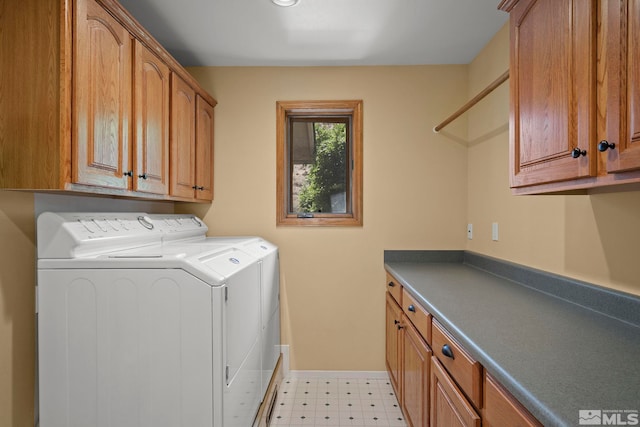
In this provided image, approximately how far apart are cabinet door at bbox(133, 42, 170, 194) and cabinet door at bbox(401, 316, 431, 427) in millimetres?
1532

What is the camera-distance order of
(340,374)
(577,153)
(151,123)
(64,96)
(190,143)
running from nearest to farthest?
(577,153)
(64,96)
(151,123)
(190,143)
(340,374)

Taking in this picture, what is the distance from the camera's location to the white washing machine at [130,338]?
1.42 m

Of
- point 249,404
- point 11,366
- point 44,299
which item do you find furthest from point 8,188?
point 249,404

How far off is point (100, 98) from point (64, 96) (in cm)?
19

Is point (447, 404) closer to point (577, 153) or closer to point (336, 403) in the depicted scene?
point (577, 153)

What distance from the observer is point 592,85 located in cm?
102

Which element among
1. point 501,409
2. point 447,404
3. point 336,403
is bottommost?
point 336,403

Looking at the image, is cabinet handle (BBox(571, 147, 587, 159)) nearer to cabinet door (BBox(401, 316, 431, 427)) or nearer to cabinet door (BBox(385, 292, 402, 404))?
cabinet door (BBox(401, 316, 431, 427))

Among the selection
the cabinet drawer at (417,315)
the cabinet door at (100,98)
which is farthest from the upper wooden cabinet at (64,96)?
the cabinet drawer at (417,315)

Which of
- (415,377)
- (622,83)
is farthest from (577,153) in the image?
(415,377)

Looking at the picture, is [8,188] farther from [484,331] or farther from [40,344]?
[484,331]

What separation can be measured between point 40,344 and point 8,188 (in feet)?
2.04

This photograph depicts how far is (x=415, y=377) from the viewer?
183cm

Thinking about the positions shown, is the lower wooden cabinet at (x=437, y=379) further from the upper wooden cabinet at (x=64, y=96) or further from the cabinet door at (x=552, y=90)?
the upper wooden cabinet at (x=64, y=96)
